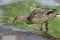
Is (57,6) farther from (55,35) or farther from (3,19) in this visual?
(3,19)

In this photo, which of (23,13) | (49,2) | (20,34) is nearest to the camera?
(20,34)

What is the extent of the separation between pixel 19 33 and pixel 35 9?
26cm

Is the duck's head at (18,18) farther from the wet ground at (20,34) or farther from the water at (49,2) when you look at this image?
the water at (49,2)

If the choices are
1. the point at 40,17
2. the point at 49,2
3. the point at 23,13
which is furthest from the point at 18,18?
the point at 49,2

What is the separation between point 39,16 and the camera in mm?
1366

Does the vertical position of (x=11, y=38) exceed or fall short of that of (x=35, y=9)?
it falls short

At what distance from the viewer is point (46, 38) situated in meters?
1.30

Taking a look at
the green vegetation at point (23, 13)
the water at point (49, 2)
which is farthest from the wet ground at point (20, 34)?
the water at point (49, 2)

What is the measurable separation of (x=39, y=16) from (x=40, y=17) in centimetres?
1

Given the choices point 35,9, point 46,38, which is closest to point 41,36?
point 46,38

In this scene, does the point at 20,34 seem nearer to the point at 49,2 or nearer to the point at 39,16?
the point at 39,16

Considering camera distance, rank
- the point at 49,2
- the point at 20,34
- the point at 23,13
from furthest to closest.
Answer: the point at 49,2
the point at 23,13
the point at 20,34

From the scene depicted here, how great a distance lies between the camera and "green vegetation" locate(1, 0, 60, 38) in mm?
1357

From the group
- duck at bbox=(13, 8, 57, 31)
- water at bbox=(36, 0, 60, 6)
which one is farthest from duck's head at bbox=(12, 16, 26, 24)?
water at bbox=(36, 0, 60, 6)
